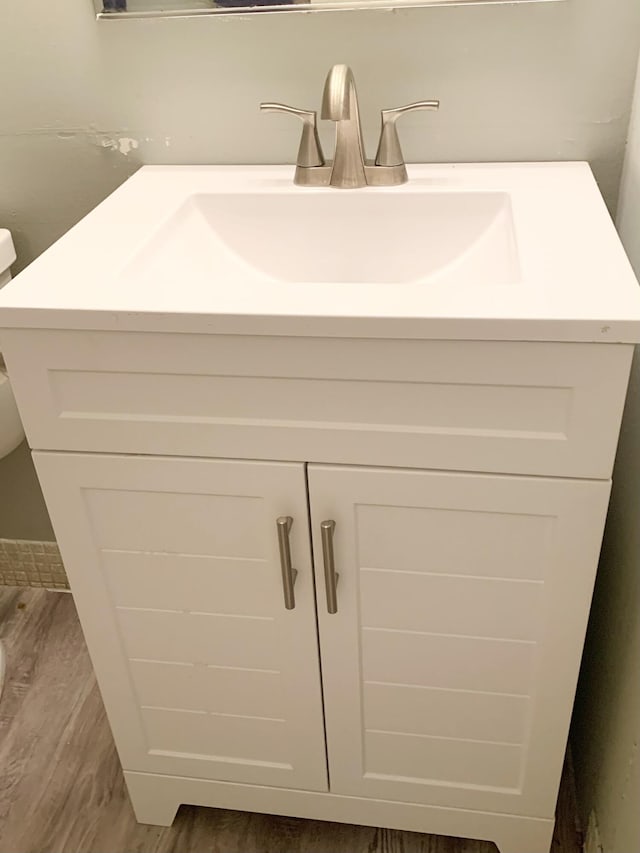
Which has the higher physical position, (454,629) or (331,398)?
(331,398)

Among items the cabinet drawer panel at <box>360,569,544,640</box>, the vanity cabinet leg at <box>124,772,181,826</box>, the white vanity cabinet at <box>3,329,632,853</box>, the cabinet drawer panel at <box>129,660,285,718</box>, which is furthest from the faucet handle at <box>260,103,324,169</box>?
the vanity cabinet leg at <box>124,772,181,826</box>

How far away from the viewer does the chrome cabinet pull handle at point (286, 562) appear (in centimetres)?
90

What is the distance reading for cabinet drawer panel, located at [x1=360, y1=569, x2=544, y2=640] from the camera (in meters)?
0.91

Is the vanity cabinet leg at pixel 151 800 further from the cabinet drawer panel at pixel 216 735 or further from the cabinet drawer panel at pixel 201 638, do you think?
the cabinet drawer panel at pixel 201 638

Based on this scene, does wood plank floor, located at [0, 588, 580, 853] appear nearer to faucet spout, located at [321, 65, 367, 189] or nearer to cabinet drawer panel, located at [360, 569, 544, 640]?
cabinet drawer panel, located at [360, 569, 544, 640]

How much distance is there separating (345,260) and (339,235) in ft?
0.11

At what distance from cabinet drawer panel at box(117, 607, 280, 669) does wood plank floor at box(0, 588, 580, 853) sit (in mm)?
379

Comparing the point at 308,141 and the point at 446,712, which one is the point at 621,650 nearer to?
the point at 446,712

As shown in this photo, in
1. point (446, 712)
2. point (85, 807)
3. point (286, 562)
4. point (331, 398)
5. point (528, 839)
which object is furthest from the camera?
point (85, 807)

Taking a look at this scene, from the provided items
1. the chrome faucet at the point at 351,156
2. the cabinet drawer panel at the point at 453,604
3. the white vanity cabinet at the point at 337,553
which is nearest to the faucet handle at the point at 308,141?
the chrome faucet at the point at 351,156

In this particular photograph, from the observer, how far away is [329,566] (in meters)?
0.91

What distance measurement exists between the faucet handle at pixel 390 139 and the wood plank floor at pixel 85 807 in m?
0.99

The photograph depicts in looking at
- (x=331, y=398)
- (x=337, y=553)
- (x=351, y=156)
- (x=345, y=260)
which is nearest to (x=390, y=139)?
(x=351, y=156)

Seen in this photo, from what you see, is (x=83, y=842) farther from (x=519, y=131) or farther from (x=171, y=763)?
(x=519, y=131)
